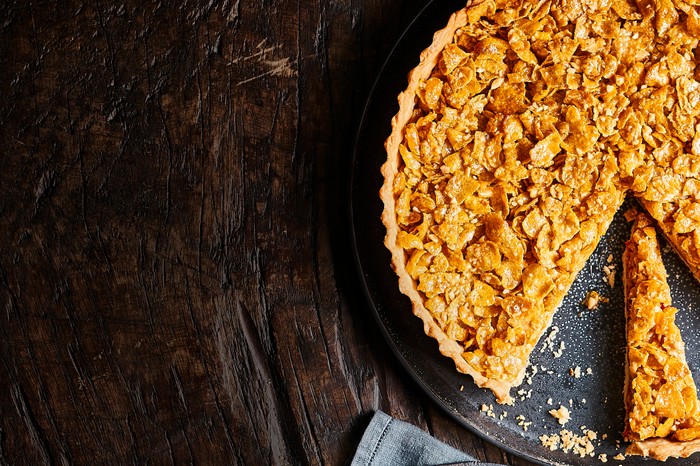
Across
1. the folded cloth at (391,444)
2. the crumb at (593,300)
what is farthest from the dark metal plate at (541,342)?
the folded cloth at (391,444)

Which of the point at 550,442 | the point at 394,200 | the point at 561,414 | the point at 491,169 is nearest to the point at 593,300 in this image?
the point at 561,414

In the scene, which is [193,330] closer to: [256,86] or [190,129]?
[190,129]

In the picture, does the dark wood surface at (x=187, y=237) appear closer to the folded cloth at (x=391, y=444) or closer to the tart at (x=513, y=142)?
the folded cloth at (x=391, y=444)

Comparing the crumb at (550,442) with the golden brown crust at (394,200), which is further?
the crumb at (550,442)

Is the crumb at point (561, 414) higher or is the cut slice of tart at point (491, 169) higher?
the cut slice of tart at point (491, 169)

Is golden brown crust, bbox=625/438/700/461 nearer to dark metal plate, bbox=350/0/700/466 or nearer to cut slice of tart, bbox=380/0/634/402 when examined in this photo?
dark metal plate, bbox=350/0/700/466

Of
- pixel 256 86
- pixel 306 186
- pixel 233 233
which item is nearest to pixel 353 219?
pixel 306 186

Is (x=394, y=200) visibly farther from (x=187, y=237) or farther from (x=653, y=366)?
(x=653, y=366)
